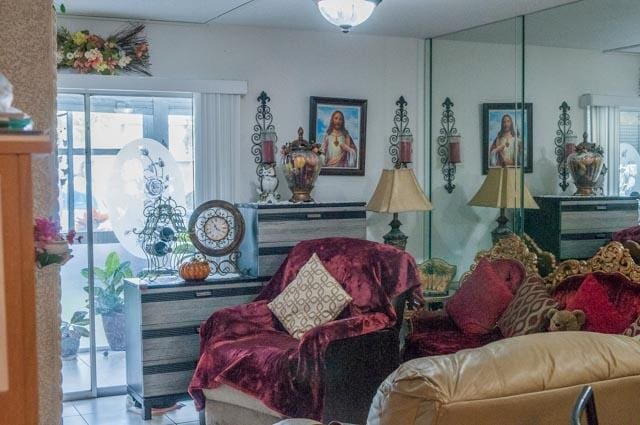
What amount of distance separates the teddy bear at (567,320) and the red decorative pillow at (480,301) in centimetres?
52

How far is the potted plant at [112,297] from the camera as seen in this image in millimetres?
5293

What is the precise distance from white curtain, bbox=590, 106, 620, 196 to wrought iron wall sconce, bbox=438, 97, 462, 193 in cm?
134

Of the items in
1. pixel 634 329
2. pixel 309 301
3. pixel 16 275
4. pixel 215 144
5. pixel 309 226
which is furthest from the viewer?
pixel 215 144

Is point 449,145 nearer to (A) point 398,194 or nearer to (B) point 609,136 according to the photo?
(A) point 398,194

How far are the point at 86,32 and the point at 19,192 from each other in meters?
4.18

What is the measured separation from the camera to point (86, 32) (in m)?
5.00

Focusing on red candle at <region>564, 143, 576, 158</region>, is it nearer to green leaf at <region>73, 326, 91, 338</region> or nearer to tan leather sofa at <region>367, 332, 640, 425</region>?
green leaf at <region>73, 326, 91, 338</region>

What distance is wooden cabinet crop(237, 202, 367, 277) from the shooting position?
202 inches

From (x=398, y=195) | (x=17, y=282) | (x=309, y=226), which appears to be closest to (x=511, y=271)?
(x=398, y=195)

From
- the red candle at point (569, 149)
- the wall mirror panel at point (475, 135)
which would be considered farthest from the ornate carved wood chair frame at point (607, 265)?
the wall mirror panel at point (475, 135)

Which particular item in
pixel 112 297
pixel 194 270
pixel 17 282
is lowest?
pixel 112 297

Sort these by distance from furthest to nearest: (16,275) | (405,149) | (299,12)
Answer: (405,149) → (299,12) → (16,275)

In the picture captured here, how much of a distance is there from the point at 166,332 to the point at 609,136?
2.89 m

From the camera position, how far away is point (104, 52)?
5.04 metres
